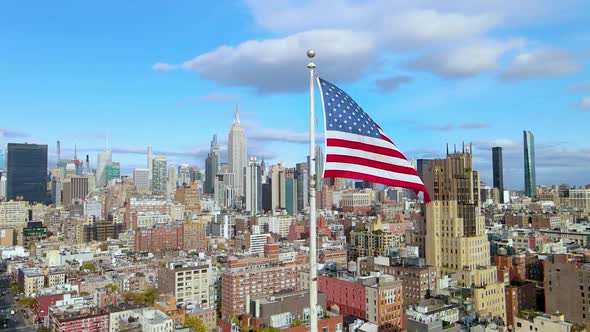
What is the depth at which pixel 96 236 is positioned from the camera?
113 metres

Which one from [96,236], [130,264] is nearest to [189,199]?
[96,236]

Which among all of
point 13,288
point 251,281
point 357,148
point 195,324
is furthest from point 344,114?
point 13,288

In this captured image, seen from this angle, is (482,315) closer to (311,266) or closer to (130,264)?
(311,266)

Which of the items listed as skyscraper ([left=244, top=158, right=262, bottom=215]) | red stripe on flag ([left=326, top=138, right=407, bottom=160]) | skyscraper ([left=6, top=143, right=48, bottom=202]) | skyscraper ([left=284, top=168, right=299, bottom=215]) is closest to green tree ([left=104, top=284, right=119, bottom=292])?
red stripe on flag ([left=326, top=138, right=407, bottom=160])

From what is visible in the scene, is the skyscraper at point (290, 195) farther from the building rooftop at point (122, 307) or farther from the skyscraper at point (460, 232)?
the building rooftop at point (122, 307)

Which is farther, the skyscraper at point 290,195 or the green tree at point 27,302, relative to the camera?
the skyscraper at point 290,195

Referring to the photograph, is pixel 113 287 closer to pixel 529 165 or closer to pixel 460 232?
pixel 460 232

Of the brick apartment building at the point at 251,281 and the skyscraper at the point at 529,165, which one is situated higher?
the skyscraper at the point at 529,165

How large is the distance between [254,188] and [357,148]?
170 meters

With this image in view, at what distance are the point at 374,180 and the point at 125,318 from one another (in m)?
38.1

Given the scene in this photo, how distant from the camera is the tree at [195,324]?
39469mm

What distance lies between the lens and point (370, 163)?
9.34 metres

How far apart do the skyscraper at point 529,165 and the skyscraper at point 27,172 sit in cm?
18921

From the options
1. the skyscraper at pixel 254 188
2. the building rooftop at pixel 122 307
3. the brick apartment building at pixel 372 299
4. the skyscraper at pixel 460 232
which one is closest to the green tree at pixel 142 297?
the building rooftop at pixel 122 307
